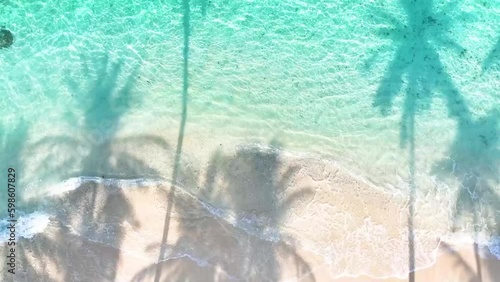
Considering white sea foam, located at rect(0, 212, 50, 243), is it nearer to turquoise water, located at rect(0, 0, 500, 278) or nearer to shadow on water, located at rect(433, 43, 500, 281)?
turquoise water, located at rect(0, 0, 500, 278)

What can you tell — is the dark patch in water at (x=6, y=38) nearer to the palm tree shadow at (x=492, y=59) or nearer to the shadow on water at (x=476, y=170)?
the shadow on water at (x=476, y=170)

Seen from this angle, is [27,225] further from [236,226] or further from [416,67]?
[416,67]

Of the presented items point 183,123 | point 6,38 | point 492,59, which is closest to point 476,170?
point 492,59

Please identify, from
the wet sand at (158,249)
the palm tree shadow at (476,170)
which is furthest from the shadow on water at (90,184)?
the palm tree shadow at (476,170)

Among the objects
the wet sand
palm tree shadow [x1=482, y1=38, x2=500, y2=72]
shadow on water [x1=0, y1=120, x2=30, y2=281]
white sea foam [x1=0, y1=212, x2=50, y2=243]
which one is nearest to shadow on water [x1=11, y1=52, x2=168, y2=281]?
the wet sand

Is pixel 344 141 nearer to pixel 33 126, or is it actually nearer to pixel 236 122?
pixel 236 122

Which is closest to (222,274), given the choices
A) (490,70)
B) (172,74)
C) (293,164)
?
(293,164)
